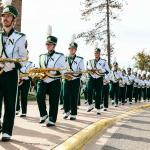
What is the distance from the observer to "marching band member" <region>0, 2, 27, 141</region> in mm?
8773

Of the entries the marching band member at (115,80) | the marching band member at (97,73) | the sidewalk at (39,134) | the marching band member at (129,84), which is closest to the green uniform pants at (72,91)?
the sidewalk at (39,134)

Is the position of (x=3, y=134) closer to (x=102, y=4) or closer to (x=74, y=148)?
(x=74, y=148)

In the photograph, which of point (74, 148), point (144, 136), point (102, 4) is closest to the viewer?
point (74, 148)

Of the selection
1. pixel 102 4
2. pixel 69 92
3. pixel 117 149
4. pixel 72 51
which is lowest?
pixel 117 149

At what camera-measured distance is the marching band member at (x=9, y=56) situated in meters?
8.77

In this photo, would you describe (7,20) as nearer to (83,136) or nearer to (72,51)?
(83,136)

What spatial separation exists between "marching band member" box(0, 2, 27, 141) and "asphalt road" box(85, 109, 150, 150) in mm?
1590

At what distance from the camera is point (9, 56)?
890 centimetres

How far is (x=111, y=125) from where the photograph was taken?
1441cm

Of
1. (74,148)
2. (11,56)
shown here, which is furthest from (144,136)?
(11,56)

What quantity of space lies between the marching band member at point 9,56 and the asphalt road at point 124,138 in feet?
5.22

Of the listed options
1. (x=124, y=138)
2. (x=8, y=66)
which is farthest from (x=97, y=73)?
(x=8, y=66)

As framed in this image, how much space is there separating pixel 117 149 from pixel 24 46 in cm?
245

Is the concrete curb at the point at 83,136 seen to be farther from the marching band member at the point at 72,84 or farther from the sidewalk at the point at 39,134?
the marching band member at the point at 72,84
